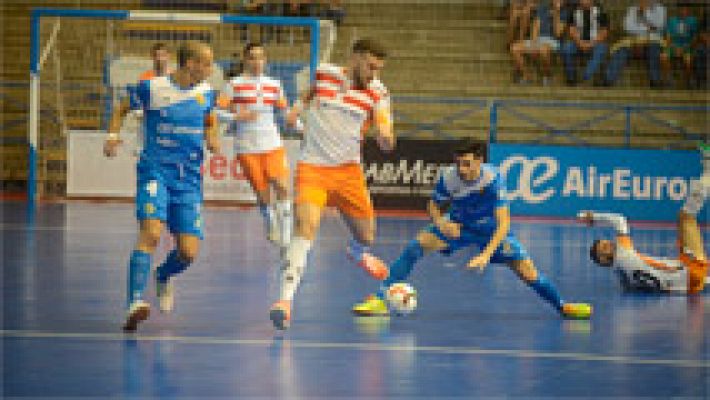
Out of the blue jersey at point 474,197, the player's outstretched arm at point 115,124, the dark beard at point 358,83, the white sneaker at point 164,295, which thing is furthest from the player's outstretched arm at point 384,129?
the white sneaker at point 164,295

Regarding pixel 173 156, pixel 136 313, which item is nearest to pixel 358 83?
pixel 173 156

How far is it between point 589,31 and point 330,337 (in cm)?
1908

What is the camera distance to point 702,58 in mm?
29219

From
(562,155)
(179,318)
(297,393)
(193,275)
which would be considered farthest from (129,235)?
(297,393)

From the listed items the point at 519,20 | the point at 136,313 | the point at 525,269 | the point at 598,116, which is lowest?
the point at 136,313

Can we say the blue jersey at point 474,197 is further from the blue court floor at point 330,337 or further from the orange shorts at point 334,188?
the blue court floor at point 330,337

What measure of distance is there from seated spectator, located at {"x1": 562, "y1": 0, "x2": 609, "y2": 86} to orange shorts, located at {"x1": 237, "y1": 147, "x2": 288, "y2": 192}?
12316 millimetres

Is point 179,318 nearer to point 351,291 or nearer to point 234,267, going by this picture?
point 351,291

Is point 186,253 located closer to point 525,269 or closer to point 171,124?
point 171,124

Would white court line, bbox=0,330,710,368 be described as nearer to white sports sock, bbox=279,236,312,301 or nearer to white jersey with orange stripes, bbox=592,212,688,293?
white sports sock, bbox=279,236,312,301

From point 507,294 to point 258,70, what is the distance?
5027 mm

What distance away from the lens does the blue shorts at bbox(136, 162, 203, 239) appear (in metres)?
11.6

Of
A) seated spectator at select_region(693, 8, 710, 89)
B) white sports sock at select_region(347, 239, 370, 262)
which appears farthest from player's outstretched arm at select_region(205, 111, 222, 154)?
seated spectator at select_region(693, 8, 710, 89)

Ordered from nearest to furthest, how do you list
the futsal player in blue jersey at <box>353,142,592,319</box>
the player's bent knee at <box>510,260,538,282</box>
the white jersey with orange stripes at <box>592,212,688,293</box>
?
1. the futsal player in blue jersey at <box>353,142,592,319</box>
2. the player's bent knee at <box>510,260,538,282</box>
3. the white jersey with orange stripes at <box>592,212,688,293</box>
